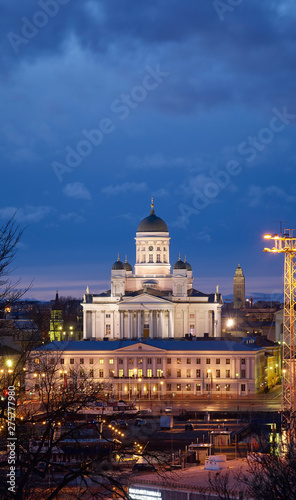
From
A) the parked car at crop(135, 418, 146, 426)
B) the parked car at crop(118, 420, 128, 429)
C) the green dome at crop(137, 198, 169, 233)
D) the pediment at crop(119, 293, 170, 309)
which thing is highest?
the green dome at crop(137, 198, 169, 233)

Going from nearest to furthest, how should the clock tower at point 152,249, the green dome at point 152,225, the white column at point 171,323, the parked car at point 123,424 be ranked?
the parked car at point 123,424 < the white column at point 171,323 < the clock tower at point 152,249 < the green dome at point 152,225

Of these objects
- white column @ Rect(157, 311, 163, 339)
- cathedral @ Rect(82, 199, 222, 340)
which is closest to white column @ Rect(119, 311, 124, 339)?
cathedral @ Rect(82, 199, 222, 340)

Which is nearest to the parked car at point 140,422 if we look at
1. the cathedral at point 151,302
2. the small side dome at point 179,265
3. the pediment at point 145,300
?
the cathedral at point 151,302

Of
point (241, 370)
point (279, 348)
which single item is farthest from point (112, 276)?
point (241, 370)

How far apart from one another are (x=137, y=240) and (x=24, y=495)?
12112cm

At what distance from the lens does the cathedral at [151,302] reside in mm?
124000

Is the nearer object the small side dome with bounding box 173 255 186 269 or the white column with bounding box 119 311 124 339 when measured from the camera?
the white column with bounding box 119 311 124 339

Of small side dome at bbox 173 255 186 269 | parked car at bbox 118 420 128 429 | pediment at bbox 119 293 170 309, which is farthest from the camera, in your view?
small side dome at bbox 173 255 186 269

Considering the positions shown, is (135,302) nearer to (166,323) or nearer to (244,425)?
(166,323)

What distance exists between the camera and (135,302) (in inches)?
4882

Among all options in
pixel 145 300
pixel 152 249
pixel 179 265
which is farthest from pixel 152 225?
pixel 145 300

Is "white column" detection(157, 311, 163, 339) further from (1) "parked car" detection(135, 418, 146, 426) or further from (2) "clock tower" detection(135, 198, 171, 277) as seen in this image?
(1) "parked car" detection(135, 418, 146, 426)

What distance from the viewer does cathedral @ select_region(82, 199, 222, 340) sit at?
407 feet

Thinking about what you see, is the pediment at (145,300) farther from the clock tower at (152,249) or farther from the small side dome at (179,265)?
the clock tower at (152,249)
